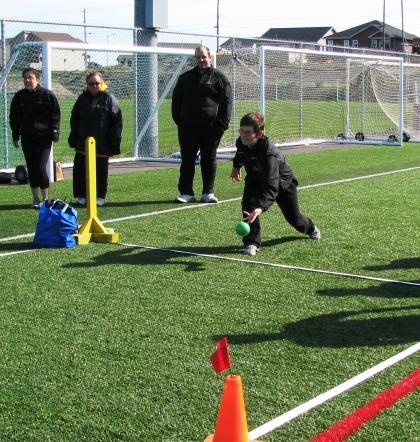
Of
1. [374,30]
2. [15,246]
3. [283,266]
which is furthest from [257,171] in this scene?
[374,30]

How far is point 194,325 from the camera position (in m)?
5.48

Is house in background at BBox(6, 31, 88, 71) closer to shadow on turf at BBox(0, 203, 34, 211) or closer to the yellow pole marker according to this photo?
shadow on turf at BBox(0, 203, 34, 211)

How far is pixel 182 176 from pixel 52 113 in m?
1.97

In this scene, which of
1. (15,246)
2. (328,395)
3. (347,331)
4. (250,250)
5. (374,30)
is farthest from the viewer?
(374,30)

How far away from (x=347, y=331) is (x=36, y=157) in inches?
240

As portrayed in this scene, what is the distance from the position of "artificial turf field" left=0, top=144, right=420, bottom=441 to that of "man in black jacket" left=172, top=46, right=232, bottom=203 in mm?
1229

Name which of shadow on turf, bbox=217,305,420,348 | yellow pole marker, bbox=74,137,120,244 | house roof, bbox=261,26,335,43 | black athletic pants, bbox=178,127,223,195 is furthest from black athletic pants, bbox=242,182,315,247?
house roof, bbox=261,26,335,43

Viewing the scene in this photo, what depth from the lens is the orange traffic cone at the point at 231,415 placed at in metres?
3.34

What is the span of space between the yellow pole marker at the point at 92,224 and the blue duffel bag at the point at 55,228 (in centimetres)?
16

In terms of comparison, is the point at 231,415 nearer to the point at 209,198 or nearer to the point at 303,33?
the point at 209,198

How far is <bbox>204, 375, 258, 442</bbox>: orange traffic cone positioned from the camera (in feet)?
11.0

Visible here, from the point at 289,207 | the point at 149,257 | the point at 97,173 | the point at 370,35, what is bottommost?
the point at 149,257

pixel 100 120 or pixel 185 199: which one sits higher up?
pixel 100 120

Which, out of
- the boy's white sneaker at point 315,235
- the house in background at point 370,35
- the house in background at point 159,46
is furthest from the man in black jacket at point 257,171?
the house in background at point 370,35
